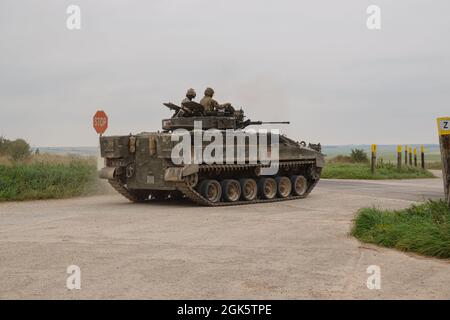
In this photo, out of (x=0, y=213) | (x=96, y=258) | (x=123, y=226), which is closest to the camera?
(x=96, y=258)

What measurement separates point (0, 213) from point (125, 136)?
3943 millimetres

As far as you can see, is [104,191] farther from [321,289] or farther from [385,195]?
[321,289]

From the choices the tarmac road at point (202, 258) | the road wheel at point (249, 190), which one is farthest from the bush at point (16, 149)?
the tarmac road at point (202, 258)

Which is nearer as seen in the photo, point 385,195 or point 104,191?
point 385,195

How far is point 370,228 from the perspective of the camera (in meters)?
10.3

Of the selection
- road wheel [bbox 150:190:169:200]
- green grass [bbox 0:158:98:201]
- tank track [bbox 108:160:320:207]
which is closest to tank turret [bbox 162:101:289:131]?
tank track [bbox 108:160:320:207]

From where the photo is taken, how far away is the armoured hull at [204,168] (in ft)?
51.3

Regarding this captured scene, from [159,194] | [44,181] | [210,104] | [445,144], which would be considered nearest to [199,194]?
[159,194]

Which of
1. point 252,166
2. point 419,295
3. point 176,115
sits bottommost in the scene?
point 419,295

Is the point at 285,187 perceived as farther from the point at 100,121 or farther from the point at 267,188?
the point at 100,121

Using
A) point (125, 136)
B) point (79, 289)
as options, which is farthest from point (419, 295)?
point (125, 136)

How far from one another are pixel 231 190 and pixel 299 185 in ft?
9.92

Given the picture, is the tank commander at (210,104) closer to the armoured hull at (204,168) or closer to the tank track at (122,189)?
the armoured hull at (204,168)

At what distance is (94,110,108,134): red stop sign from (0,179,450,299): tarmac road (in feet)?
21.5
